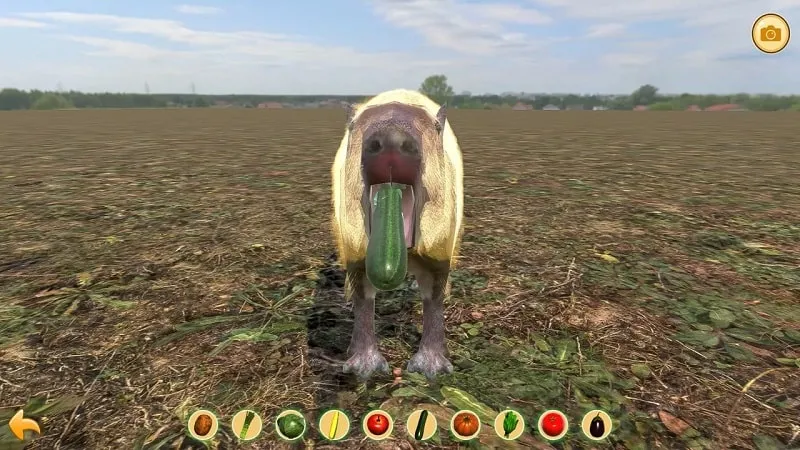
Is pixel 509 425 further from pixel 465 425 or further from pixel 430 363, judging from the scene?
pixel 430 363

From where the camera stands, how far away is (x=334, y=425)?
9.71 feet

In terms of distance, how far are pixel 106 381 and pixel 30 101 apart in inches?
4554

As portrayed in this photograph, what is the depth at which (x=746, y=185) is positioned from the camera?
1030 centimetres

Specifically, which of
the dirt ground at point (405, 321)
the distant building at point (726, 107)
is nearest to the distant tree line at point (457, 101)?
the distant building at point (726, 107)

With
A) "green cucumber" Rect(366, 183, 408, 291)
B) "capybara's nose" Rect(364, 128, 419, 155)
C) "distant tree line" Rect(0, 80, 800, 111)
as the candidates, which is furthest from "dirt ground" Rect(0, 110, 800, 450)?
"distant tree line" Rect(0, 80, 800, 111)

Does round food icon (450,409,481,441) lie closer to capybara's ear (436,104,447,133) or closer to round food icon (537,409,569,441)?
round food icon (537,409,569,441)

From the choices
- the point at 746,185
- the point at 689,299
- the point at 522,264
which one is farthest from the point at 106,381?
the point at 746,185

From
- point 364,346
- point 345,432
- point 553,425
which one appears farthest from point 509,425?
point 364,346

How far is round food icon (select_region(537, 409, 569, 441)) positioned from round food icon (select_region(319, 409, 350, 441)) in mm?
1161

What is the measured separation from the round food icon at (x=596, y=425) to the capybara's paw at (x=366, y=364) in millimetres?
1334

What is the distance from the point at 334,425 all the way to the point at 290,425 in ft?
0.85

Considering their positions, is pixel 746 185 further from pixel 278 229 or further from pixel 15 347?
pixel 15 347

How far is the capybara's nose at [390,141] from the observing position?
2.37 m

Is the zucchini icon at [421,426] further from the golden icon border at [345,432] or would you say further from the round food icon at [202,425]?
the round food icon at [202,425]
